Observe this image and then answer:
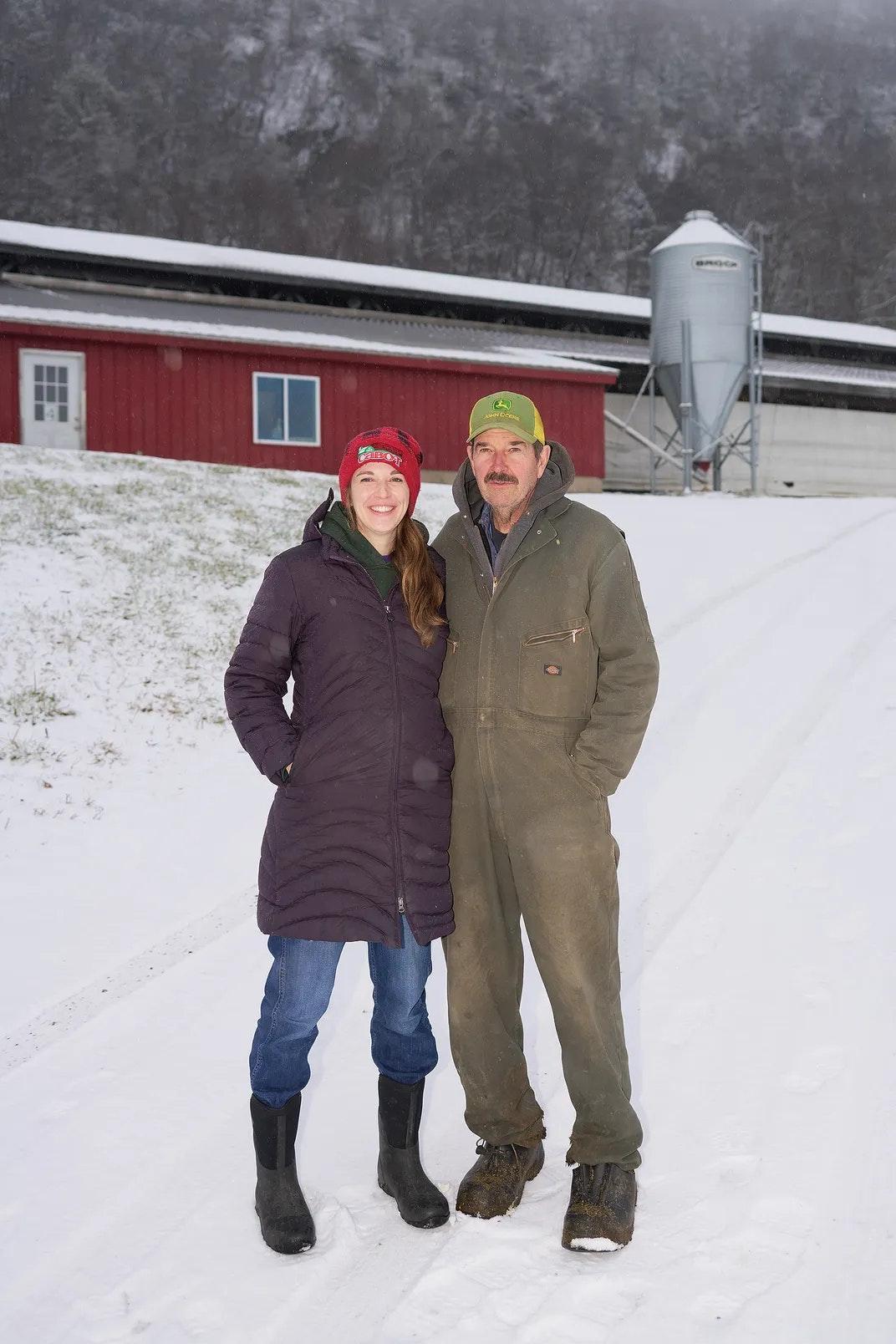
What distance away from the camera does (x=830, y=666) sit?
28.7ft

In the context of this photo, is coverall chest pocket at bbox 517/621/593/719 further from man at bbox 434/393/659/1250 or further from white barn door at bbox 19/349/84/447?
white barn door at bbox 19/349/84/447

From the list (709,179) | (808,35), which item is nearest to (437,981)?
(709,179)

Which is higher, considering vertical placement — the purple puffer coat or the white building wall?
the white building wall

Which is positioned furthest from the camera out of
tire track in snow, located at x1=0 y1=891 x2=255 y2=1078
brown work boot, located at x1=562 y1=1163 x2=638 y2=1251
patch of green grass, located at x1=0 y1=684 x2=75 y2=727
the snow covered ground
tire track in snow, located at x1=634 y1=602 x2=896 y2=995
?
patch of green grass, located at x1=0 y1=684 x2=75 y2=727

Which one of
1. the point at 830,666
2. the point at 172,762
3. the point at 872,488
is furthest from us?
the point at 872,488

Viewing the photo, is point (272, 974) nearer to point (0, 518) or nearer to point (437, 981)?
point (437, 981)

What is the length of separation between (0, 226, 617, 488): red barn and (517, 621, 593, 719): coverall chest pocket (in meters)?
16.6

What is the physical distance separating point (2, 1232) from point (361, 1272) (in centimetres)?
98

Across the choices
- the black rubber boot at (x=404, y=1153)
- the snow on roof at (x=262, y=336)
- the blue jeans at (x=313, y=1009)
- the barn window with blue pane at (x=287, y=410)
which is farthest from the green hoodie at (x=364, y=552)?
the barn window with blue pane at (x=287, y=410)

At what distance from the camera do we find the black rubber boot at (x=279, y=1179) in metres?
2.92

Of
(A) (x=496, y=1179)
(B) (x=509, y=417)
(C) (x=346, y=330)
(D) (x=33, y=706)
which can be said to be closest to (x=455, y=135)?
(C) (x=346, y=330)

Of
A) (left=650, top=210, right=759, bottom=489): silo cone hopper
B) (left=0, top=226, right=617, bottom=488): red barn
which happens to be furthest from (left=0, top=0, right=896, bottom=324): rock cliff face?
(left=0, top=226, right=617, bottom=488): red barn

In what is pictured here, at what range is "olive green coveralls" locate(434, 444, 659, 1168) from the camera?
3.06m

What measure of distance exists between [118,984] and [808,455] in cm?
2639
